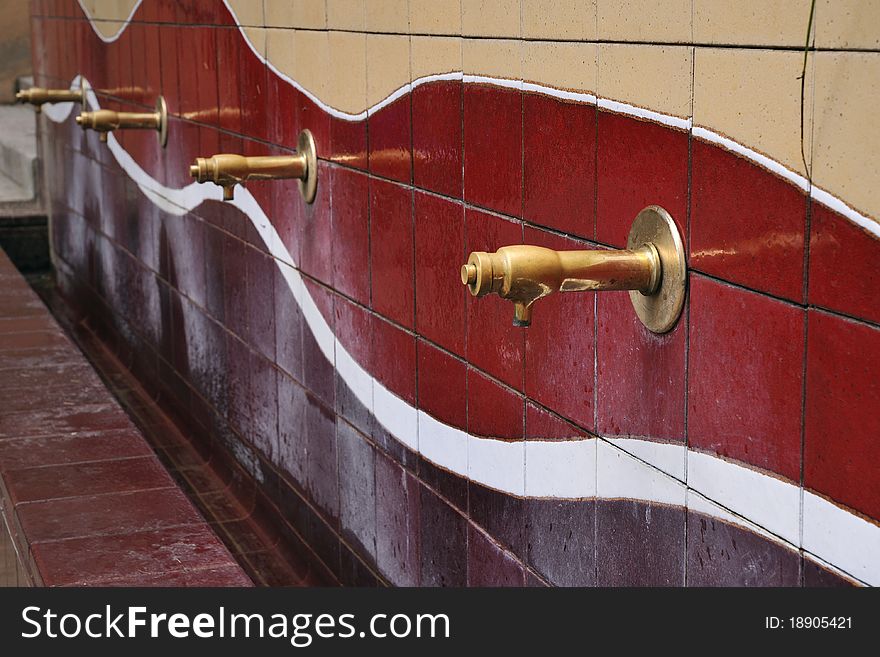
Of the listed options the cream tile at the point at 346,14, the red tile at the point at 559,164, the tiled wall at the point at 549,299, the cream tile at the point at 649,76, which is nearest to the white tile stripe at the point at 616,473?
the tiled wall at the point at 549,299

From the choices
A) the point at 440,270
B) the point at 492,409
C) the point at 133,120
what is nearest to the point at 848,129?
the point at 492,409

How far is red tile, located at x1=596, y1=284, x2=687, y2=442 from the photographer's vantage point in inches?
61.6

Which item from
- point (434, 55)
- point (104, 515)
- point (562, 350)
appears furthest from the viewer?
point (104, 515)

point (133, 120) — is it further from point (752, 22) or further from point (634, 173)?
point (752, 22)

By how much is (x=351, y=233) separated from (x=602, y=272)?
1160 millimetres

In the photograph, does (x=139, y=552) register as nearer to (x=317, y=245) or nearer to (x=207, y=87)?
(x=317, y=245)

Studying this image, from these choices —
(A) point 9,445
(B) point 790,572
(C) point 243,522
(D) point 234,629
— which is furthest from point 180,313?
(B) point 790,572

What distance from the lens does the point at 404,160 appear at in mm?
2309

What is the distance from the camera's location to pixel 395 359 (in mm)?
2457

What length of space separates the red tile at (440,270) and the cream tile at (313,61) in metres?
0.52

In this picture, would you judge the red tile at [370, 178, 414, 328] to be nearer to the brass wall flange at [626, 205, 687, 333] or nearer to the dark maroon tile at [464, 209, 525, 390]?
the dark maroon tile at [464, 209, 525, 390]

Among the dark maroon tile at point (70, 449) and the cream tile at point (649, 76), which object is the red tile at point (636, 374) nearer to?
the cream tile at point (649, 76)

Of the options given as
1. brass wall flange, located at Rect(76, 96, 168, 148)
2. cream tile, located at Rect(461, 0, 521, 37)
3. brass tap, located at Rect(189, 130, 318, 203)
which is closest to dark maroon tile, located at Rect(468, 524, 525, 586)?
cream tile, located at Rect(461, 0, 521, 37)

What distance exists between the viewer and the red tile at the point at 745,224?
1329 mm
